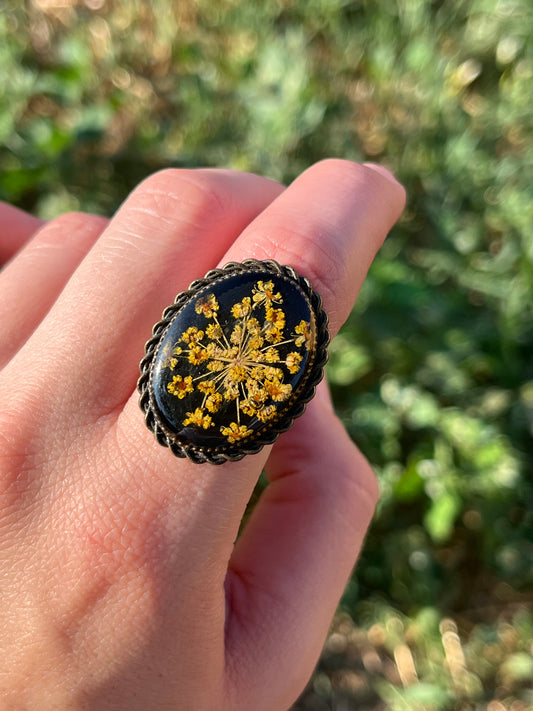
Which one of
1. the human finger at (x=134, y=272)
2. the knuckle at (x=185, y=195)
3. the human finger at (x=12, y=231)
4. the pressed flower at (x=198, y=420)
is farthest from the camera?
the human finger at (x=12, y=231)

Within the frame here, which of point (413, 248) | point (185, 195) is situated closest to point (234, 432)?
point (185, 195)

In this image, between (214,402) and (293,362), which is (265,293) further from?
(214,402)

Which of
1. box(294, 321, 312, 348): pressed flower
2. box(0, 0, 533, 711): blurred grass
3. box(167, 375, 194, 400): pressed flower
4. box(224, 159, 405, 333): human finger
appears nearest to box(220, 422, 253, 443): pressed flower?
box(167, 375, 194, 400): pressed flower

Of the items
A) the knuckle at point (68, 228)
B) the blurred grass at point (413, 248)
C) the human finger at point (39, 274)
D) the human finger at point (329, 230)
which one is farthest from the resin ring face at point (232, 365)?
the blurred grass at point (413, 248)

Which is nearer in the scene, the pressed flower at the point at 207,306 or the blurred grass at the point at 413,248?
the pressed flower at the point at 207,306

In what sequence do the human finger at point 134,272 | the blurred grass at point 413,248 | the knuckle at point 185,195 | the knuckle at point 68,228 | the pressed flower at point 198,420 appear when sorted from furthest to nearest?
1. the blurred grass at point 413,248
2. the knuckle at point 68,228
3. the knuckle at point 185,195
4. the human finger at point 134,272
5. the pressed flower at point 198,420

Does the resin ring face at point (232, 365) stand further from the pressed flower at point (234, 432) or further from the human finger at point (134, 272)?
the human finger at point (134, 272)
